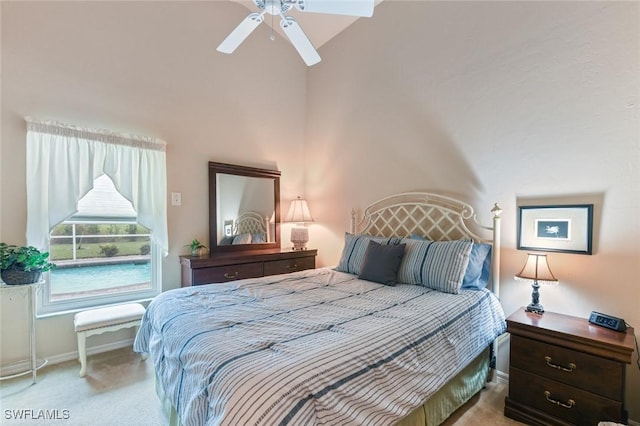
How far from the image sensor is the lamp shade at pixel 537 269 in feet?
6.80

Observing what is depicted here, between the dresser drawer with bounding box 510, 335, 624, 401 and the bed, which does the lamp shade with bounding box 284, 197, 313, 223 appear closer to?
the bed

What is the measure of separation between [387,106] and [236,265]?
247cm

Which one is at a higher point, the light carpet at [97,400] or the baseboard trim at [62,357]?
the baseboard trim at [62,357]

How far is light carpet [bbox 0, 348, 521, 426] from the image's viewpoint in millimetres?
1869

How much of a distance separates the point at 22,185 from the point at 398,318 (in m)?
3.11

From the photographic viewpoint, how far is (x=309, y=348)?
1.27 metres

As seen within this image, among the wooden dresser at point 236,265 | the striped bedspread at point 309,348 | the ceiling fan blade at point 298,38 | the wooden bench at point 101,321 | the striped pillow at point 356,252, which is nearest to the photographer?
the striped bedspread at point 309,348

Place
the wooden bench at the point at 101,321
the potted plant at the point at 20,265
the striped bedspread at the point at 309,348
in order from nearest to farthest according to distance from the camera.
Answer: the striped bedspread at the point at 309,348, the potted plant at the point at 20,265, the wooden bench at the point at 101,321

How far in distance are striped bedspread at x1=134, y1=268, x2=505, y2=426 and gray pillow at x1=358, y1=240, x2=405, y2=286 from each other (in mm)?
180

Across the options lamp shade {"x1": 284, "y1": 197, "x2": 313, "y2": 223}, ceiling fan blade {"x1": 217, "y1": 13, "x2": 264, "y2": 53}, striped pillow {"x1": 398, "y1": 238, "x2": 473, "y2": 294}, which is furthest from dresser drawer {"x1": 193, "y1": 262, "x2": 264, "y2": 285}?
ceiling fan blade {"x1": 217, "y1": 13, "x2": 264, "y2": 53}

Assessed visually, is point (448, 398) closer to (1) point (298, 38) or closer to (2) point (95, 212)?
(1) point (298, 38)

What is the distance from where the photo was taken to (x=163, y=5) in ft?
9.95

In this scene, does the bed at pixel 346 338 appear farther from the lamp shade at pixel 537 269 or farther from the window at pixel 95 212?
the window at pixel 95 212

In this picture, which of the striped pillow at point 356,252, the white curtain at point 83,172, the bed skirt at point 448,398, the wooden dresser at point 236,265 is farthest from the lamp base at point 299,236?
the bed skirt at point 448,398
